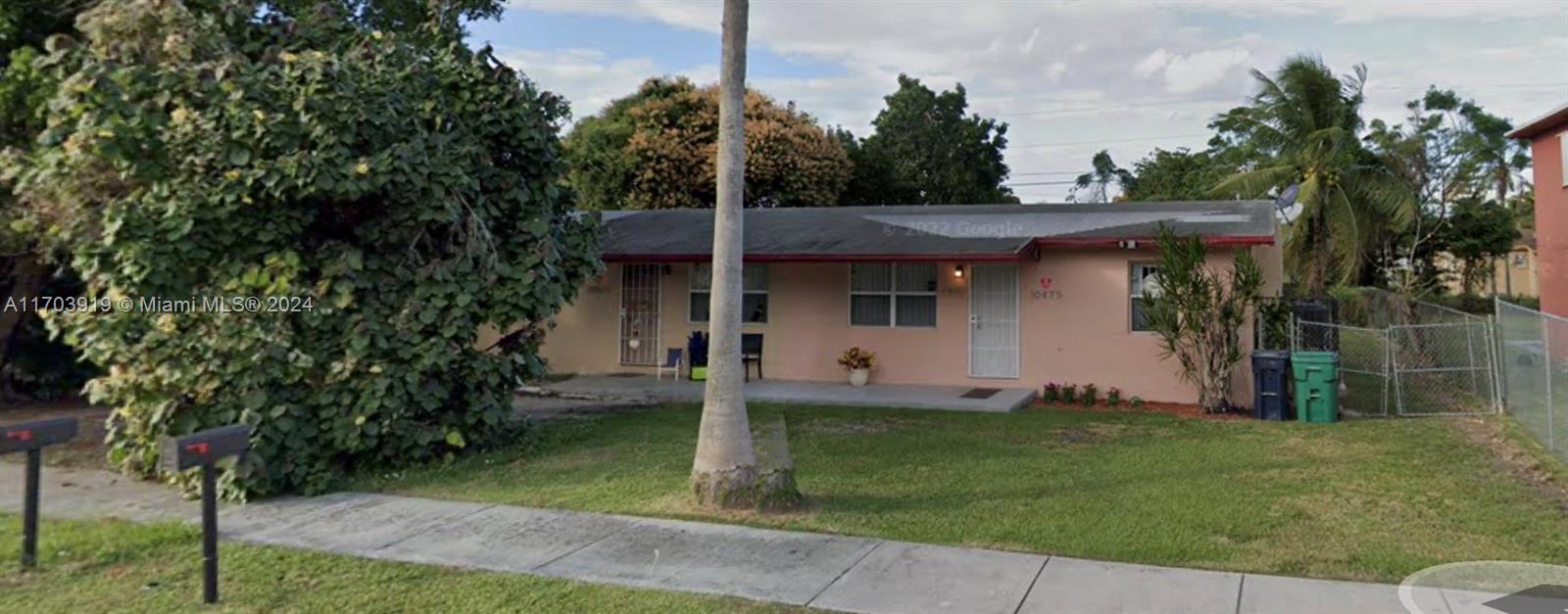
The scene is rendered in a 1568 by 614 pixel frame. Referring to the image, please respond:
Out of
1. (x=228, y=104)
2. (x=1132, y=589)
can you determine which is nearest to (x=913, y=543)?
(x=1132, y=589)

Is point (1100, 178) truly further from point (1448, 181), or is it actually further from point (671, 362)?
point (671, 362)

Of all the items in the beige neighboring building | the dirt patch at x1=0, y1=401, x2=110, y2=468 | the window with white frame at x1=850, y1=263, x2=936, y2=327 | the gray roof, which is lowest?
the dirt patch at x1=0, y1=401, x2=110, y2=468

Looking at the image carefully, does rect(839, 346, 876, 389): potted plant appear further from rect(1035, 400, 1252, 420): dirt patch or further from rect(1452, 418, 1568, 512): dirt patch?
rect(1452, 418, 1568, 512): dirt patch

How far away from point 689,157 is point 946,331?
44.2 feet

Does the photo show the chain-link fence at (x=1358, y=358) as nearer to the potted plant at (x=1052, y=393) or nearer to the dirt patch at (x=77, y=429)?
the potted plant at (x=1052, y=393)

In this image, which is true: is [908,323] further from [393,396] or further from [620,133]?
[620,133]

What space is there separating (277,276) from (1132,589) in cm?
686

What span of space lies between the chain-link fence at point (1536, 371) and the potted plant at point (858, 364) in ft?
25.4

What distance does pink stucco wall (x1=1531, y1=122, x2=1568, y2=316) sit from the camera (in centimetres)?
1728

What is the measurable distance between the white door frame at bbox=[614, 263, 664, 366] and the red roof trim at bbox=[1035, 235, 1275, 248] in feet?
20.2

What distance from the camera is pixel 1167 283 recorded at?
11.9m

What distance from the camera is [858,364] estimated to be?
14.4 m

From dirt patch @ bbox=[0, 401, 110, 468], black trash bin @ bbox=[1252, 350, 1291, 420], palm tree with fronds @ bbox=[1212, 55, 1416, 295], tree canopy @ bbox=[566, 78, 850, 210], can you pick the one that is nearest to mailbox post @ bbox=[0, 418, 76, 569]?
dirt patch @ bbox=[0, 401, 110, 468]

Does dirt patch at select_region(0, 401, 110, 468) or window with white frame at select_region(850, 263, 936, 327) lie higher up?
window with white frame at select_region(850, 263, 936, 327)
